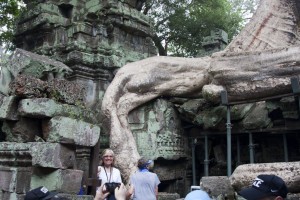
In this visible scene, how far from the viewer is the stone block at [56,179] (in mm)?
4473

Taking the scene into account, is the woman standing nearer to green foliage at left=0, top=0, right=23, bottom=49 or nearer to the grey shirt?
the grey shirt

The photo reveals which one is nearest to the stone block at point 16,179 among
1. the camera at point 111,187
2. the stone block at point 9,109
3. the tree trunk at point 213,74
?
the stone block at point 9,109

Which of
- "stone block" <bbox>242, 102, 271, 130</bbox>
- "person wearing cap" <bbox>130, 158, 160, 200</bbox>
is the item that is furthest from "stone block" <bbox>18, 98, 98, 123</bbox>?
"stone block" <bbox>242, 102, 271, 130</bbox>

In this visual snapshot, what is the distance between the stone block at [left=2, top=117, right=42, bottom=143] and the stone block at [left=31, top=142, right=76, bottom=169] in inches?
14.1

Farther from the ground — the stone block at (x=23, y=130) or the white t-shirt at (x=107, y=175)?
the stone block at (x=23, y=130)

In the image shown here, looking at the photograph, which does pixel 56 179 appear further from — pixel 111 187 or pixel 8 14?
pixel 8 14

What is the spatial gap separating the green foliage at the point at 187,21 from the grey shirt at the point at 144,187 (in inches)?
538

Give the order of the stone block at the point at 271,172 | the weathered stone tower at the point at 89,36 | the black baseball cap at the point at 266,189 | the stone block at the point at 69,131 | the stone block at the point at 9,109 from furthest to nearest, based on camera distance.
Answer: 1. the weathered stone tower at the point at 89,36
2. the stone block at the point at 9,109
3. the stone block at the point at 69,131
4. the stone block at the point at 271,172
5. the black baseball cap at the point at 266,189

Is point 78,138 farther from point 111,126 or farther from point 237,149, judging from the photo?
point 237,149

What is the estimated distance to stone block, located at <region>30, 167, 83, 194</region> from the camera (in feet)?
14.7

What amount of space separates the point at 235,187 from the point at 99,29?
4542 mm

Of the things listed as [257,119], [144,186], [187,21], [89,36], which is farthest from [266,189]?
[187,21]

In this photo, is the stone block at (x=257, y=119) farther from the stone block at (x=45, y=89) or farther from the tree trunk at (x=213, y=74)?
the stone block at (x=45, y=89)

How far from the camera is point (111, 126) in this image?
236 inches
